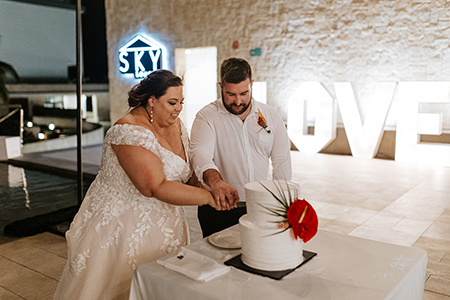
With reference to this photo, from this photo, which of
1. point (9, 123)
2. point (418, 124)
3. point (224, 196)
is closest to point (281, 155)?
point (224, 196)

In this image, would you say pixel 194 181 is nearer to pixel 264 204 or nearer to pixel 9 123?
pixel 264 204

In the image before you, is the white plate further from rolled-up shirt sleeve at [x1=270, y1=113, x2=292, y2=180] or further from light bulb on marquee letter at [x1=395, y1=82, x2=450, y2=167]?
light bulb on marquee letter at [x1=395, y1=82, x2=450, y2=167]

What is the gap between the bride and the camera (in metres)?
2.18

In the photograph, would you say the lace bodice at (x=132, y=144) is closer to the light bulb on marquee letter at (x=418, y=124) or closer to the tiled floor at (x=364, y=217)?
the tiled floor at (x=364, y=217)

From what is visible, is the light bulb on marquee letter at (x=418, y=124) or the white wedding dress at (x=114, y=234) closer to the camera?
the white wedding dress at (x=114, y=234)

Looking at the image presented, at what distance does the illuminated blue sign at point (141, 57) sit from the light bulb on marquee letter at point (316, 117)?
A: 409 centimetres

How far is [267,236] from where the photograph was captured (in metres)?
1.64

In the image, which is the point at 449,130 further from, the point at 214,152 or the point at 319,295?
the point at 319,295

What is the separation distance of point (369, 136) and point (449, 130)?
4.61ft

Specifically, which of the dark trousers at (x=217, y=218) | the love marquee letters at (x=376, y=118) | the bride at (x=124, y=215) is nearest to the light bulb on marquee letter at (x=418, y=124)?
the love marquee letters at (x=376, y=118)

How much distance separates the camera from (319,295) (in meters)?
1.50

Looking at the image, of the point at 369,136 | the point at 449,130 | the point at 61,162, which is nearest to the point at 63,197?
the point at 61,162

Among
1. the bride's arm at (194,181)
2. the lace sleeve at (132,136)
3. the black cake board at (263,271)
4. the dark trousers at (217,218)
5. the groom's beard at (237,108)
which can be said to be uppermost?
the groom's beard at (237,108)

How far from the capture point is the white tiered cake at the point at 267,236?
5.34 ft
